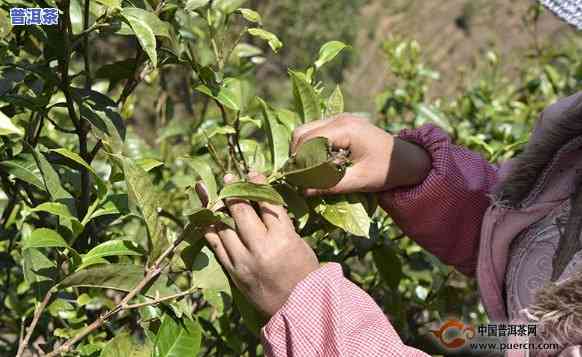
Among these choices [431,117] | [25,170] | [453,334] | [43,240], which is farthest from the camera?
[431,117]

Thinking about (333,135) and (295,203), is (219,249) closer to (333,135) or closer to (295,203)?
(295,203)

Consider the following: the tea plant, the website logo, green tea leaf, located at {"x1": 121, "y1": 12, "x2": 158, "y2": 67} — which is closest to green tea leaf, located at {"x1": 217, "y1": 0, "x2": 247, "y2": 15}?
the tea plant

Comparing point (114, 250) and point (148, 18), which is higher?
point (148, 18)

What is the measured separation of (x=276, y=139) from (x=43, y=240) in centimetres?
33

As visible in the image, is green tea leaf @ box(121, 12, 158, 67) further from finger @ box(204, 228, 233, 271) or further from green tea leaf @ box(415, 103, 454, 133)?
green tea leaf @ box(415, 103, 454, 133)

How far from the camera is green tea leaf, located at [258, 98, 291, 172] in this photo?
38.9 inches

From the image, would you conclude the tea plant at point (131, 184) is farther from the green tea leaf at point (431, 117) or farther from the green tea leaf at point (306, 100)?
the green tea leaf at point (431, 117)

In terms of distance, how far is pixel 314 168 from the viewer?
913mm

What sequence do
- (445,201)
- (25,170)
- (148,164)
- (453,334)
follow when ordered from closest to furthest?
1. (25,170)
2. (148,164)
3. (445,201)
4. (453,334)

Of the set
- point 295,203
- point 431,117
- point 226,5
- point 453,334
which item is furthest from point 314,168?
point 431,117

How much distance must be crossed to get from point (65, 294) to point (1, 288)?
0.82 feet

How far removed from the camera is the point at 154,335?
0.94 metres

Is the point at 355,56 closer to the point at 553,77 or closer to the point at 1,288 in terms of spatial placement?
the point at 553,77

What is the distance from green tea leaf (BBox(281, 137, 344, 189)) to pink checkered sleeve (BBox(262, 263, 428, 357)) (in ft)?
0.39
